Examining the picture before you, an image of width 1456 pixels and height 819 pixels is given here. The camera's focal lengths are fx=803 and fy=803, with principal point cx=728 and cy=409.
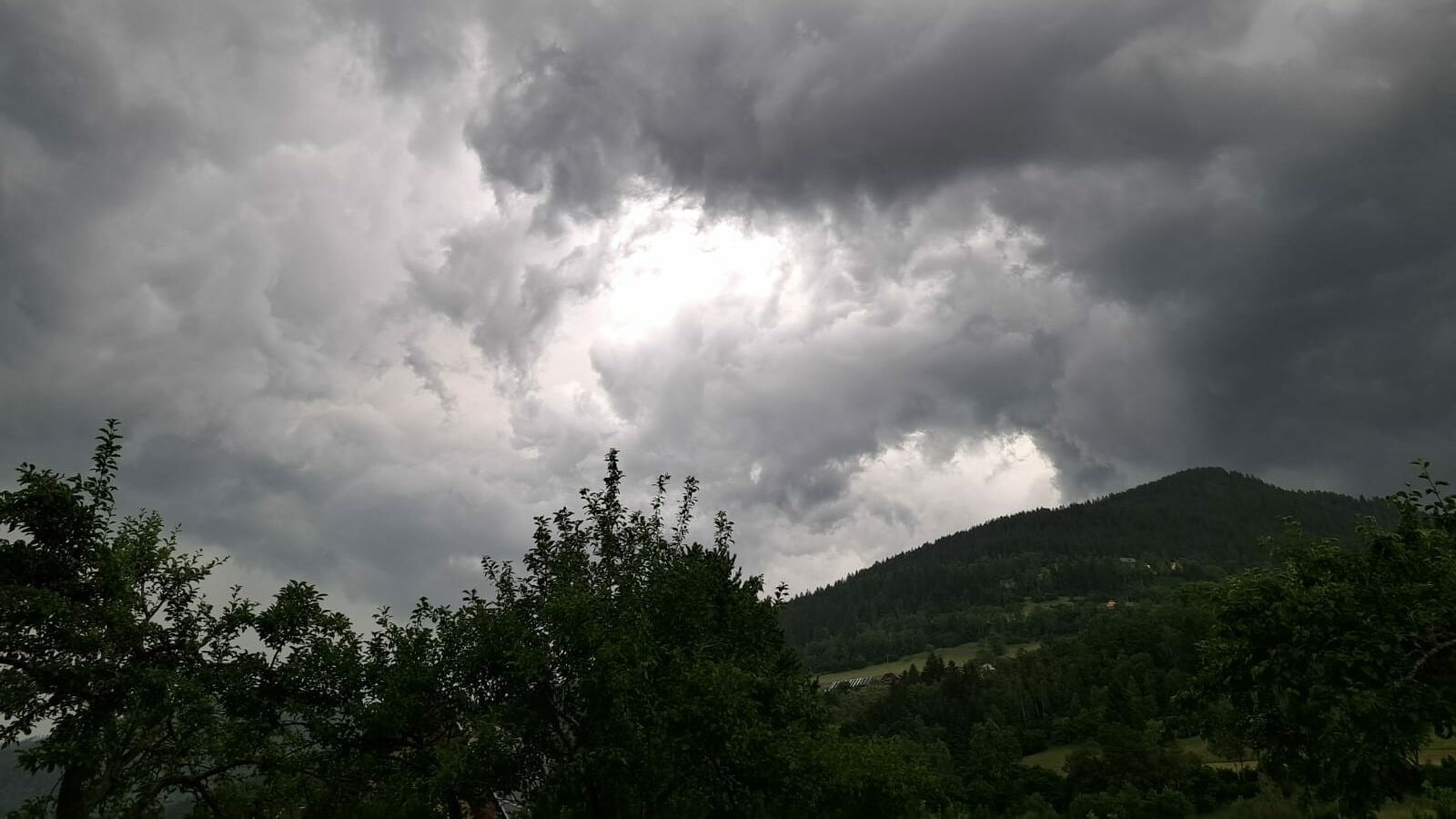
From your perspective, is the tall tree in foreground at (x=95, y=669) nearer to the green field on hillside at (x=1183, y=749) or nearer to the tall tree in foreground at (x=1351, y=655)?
the tall tree in foreground at (x=1351, y=655)

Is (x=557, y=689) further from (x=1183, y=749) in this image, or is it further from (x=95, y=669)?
(x=1183, y=749)

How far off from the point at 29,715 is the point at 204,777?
5.00 meters

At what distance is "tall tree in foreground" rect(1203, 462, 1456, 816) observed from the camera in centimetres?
1797

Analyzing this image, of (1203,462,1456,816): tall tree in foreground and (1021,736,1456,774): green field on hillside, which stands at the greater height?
(1203,462,1456,816): tall tree in foreground

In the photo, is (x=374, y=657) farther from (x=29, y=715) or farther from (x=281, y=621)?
(x=29, y=715)

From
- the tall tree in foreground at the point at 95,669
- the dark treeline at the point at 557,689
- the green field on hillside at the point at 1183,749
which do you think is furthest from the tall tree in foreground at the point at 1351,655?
the green field on hillside at the point at 1183,749

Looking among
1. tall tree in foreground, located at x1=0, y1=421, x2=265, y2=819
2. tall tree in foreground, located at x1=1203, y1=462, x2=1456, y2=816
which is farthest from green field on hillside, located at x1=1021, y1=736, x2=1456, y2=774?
tall tree in foreground, located at x1=0, y1=421, x2=265, y2=819

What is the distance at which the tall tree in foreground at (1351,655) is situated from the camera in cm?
1797

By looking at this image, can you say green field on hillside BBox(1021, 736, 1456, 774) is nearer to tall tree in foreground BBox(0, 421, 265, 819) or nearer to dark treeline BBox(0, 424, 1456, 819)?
dark treeline BBox(0, 424, 1456, 819)

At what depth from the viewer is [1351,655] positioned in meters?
18.6

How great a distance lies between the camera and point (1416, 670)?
19109 mm

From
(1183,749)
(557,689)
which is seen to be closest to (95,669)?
(557,689)

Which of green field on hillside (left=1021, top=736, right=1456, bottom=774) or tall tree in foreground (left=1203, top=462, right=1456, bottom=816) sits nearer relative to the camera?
tall tree in foreground (left=1203, top=462, right=1456, bottom=816)

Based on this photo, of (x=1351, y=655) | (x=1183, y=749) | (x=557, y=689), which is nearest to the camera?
(x=1351, y=655)
